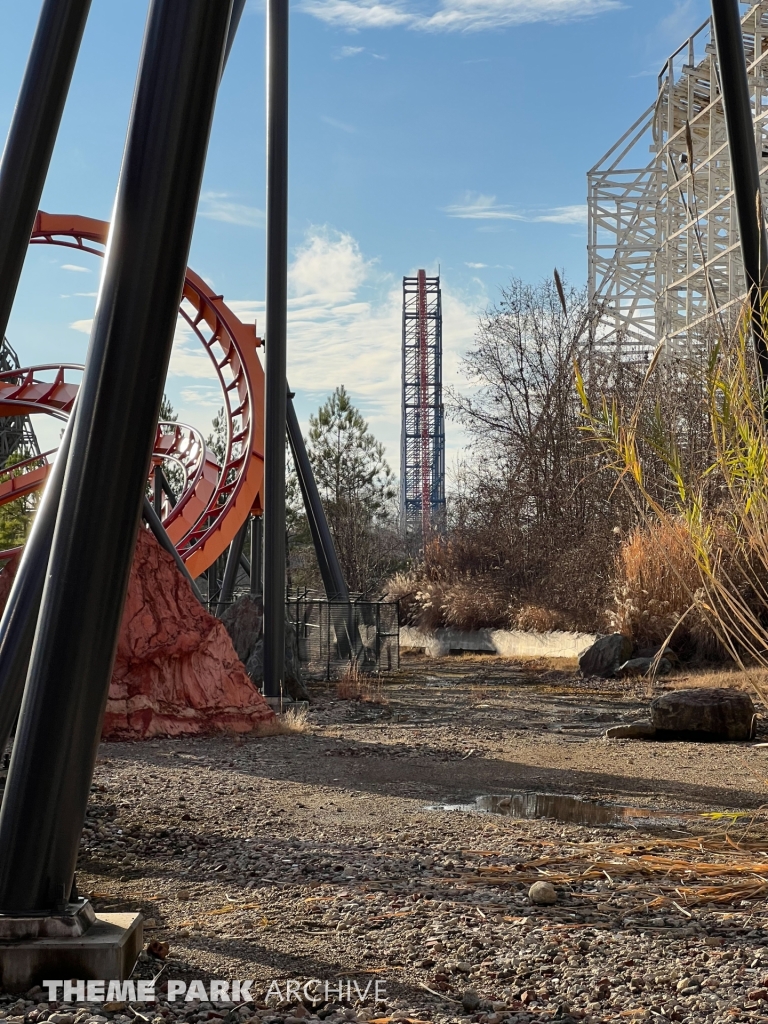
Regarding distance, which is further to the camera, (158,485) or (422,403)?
(422,403)

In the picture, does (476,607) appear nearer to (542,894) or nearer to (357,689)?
(357,689)

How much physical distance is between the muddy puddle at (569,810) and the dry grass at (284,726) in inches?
133

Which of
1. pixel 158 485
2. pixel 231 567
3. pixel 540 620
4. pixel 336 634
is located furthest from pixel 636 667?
pixel 158 485

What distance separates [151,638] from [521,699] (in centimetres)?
474

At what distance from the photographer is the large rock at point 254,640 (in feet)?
36.7

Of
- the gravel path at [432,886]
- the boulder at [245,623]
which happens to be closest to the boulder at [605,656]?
the boulder at [245,623]

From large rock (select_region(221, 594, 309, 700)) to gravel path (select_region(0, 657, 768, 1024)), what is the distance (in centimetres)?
394

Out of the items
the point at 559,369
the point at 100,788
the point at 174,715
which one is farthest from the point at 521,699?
the point at 559,369

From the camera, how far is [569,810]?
5258 millimetres

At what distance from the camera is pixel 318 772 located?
259 inches

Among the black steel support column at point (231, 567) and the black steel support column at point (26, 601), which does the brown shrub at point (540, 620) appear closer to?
the black steel support column at point (231, 567)

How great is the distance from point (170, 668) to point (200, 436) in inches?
404

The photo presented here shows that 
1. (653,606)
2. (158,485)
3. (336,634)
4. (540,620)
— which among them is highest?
(158,485)

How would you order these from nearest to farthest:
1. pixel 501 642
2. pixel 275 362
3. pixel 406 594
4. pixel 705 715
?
pixel 705 715
pixel 275 362
pixel 501 642
pixel 406 594
